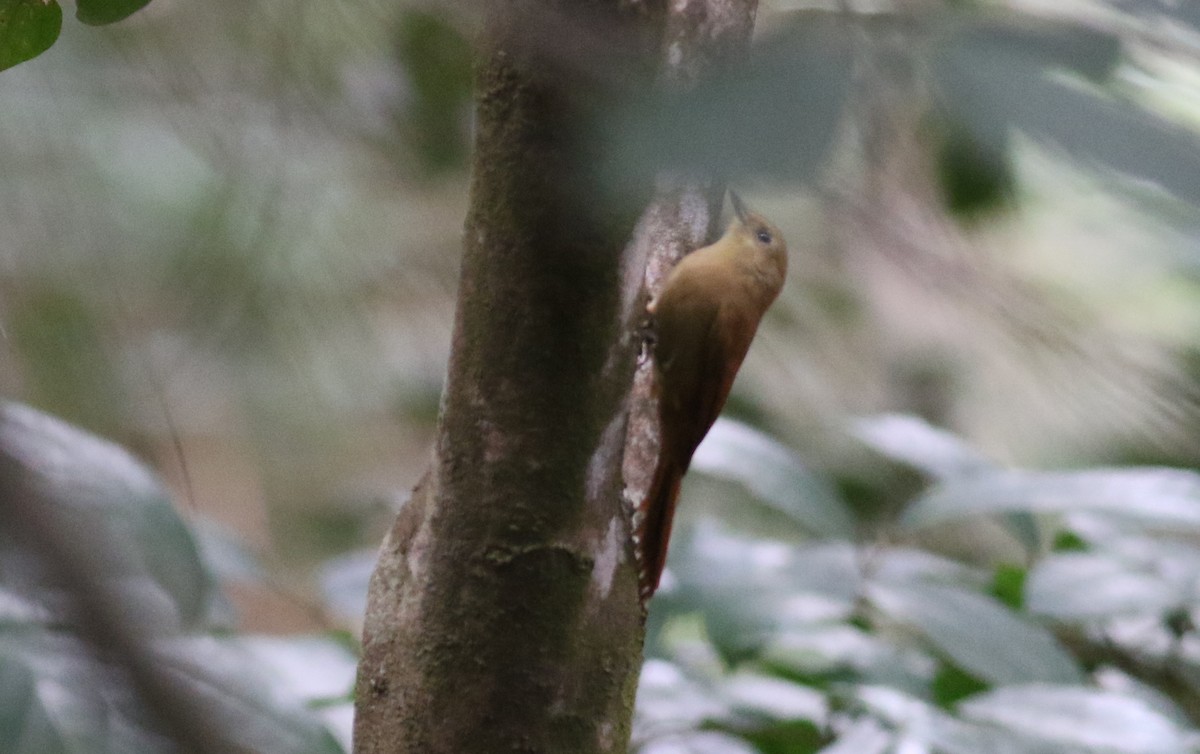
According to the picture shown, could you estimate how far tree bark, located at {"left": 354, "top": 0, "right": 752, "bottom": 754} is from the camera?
0.93m

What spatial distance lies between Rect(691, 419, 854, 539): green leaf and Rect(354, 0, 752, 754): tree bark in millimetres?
766

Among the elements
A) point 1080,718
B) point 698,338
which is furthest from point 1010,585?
point 698,338

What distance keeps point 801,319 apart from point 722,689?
4.18 ft

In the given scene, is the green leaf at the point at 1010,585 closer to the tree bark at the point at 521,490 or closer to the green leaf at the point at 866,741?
the green leaf at the point at 866,741

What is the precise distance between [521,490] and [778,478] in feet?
2.90

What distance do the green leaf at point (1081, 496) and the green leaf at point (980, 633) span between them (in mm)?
155

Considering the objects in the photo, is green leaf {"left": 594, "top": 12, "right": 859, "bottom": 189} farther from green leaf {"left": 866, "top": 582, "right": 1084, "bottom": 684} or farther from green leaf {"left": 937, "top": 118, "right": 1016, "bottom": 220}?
green leaf {"left": 866, "top": 582, "right": 1084, "bottom": 684}

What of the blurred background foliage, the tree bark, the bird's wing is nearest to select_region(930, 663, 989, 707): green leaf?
the blurred background foliage

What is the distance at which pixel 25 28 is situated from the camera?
82cm

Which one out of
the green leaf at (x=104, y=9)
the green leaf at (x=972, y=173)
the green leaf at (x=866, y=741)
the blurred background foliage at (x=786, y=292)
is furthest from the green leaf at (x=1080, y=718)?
the green leaf at (x=104, y=9)

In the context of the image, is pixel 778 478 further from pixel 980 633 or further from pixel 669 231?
pixel 669 231

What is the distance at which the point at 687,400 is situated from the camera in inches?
48.6

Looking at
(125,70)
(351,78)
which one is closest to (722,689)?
(351,78)

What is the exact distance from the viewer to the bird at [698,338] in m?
1.12
